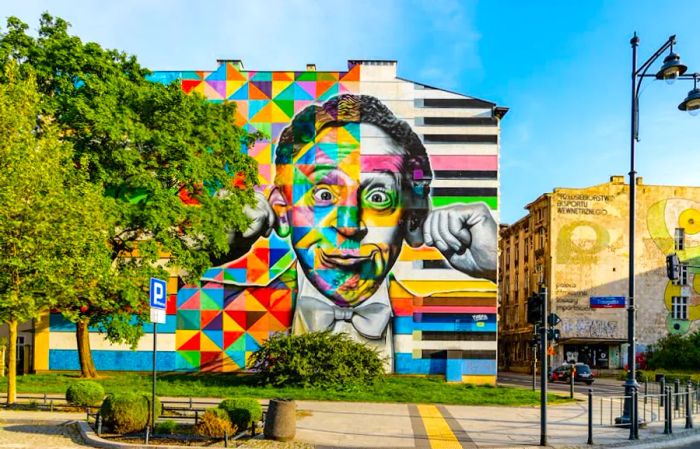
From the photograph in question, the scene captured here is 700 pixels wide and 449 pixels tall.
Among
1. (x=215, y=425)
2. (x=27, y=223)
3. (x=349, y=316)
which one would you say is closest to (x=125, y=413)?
(x=215, y=425)

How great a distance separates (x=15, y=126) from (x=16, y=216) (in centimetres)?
273

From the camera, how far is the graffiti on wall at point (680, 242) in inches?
2143

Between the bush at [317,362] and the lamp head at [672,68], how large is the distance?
15.9m

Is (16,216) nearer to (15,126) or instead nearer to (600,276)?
(15,126)

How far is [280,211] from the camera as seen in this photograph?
108 ft

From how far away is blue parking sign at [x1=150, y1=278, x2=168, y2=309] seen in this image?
1369 cm

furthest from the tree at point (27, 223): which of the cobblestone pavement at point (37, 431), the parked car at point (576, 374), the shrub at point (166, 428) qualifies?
the parked car at point (576, 374)

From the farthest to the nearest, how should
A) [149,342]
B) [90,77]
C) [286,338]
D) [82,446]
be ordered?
[149,342]
[286,338]
[90,77]
[82,446]

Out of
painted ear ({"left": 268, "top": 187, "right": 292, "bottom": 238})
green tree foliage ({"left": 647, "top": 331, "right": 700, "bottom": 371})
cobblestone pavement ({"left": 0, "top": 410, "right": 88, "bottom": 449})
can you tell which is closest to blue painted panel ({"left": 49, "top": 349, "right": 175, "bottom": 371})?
painted ear ({"left": 268, "top": 187, "right": 292, "bottom": 238})

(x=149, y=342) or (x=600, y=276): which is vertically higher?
(x=600, y=276)

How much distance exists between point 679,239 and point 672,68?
43.3 meters

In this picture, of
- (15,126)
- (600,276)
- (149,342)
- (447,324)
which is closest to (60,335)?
(149,342)

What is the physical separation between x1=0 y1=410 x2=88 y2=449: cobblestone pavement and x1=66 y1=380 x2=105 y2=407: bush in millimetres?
351

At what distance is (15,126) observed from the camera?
18656mm
